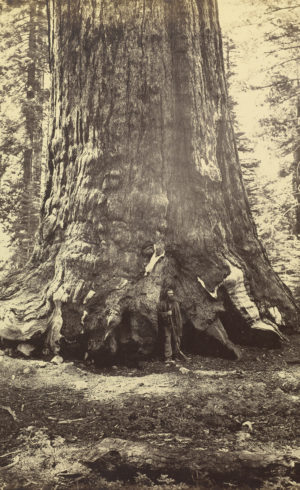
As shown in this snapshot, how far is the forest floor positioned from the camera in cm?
107

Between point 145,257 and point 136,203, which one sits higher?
point 136,203

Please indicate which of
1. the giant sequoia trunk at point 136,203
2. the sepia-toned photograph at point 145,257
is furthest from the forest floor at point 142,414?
the giant sequoia trunk at point 136,203

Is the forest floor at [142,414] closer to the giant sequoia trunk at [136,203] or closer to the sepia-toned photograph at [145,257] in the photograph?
the sepia-toned photograph at [145,257]

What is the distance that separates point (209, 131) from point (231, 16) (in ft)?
3.92

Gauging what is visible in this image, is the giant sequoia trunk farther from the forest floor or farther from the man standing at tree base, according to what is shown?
the forest floor

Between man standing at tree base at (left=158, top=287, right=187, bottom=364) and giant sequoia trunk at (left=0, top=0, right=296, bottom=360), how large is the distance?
2.4 inches

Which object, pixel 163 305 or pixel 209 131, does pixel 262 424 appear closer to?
pixel 163 305

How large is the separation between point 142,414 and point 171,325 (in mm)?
670

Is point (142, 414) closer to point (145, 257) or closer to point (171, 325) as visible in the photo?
point (171, 325)

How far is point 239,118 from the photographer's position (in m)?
3.78

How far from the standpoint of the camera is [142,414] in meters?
1.42

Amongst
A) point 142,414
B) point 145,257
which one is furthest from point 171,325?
point 142,414

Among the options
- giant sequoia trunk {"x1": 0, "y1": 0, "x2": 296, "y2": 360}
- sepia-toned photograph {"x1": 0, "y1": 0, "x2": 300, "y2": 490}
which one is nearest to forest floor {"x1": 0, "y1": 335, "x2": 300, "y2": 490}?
sepia-toned photograph {"x1": 0, "y1": 0, "x2": 300, "y2": 490}

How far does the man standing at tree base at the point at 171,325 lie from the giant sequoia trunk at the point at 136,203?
60 mm
